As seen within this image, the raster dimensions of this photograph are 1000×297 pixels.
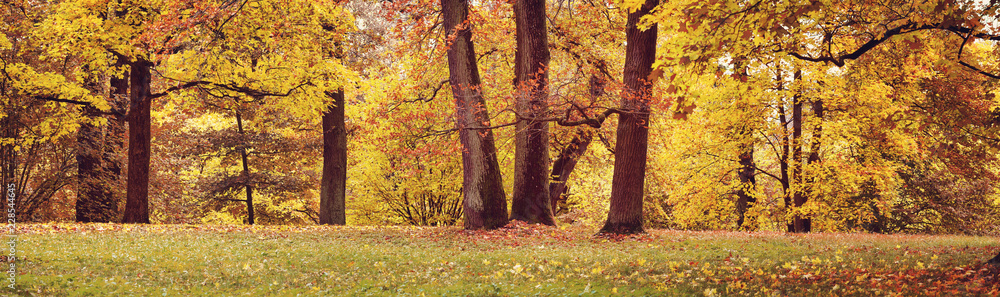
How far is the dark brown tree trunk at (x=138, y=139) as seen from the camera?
57.2 ft

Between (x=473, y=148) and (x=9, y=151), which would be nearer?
(x=473, y=148)

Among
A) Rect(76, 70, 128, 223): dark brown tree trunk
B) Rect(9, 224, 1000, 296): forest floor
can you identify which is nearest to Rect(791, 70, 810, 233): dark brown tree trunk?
Rect(9, 224, 1000, 296): forest floor

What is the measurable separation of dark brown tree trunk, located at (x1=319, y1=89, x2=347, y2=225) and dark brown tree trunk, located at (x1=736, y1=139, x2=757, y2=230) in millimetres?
13639

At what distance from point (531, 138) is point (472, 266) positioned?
8.02 metres

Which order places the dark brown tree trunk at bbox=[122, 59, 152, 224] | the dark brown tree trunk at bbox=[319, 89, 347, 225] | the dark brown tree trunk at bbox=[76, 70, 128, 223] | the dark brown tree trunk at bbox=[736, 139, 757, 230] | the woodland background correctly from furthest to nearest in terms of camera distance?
the dark brown tree trunk at bbox=[736, 139, 757, 230], the dark brown tree trunk at bbox=[319, 89, 347, 225], the dark brown tree trunk at bbox=[76, 70, 128, 223], the dark brown tree trunk at bbox=[122, 59, 152, 224], the woodland background

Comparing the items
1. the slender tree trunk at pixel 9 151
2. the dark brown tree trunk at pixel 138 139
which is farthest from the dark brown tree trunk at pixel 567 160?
the slender tree trunk at pixel 9 151

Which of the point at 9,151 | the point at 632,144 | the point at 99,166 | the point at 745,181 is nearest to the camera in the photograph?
the point at 632,144

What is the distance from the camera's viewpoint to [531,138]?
1786 cm

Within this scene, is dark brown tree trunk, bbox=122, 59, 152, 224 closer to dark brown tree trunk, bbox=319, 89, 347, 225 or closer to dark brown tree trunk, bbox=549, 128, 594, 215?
dark brown tree trunk, bbox=319, 89, 347, 225

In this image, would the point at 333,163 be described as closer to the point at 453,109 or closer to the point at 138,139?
the point at 453,109

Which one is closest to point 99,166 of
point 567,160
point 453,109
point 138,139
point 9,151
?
point 9,151

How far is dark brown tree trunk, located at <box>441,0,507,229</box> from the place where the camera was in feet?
53.3

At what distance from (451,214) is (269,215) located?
875 cm

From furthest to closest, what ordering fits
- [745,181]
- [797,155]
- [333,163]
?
[745,181] → [797,155] → [333,163]
